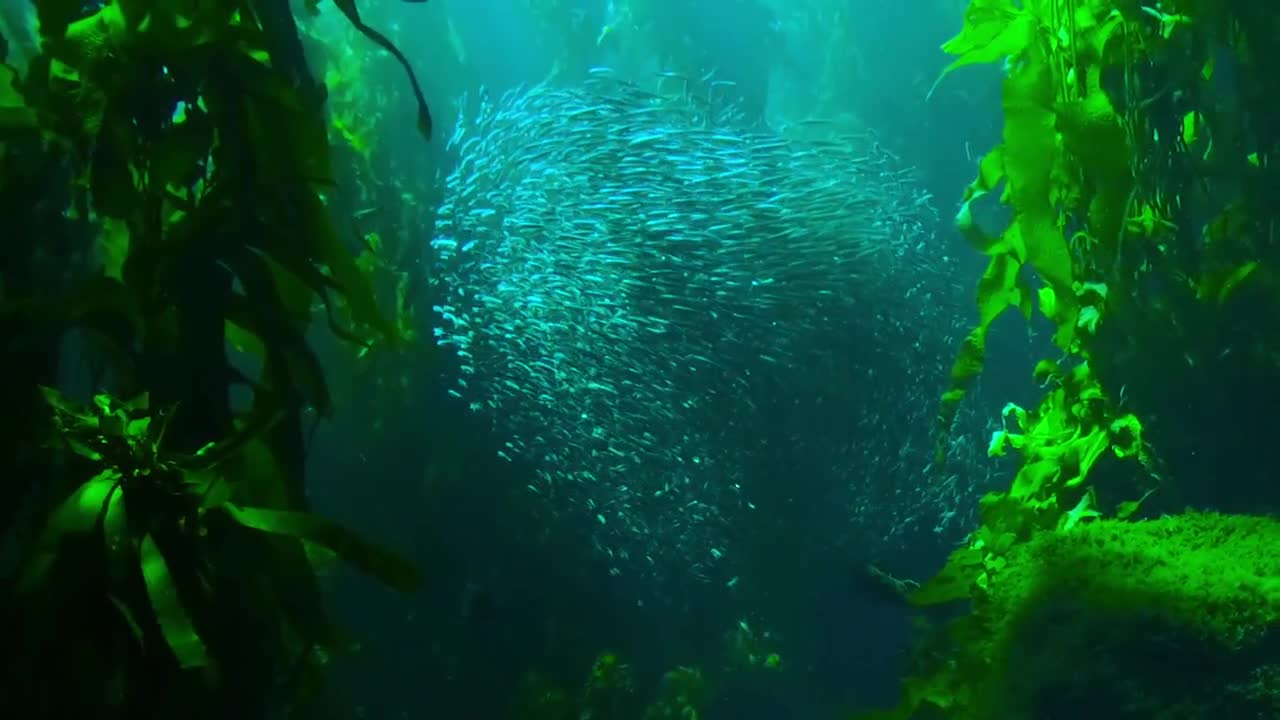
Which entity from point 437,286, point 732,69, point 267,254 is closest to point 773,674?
point 437,286

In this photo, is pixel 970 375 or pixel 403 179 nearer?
pixel 970 375

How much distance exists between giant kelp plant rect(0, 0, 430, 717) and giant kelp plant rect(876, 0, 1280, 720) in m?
1.67

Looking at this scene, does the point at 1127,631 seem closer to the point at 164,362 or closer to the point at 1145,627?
the point at 1145,627

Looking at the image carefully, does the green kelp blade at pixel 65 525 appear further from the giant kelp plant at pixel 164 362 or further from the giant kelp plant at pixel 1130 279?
the giant kelp plant at pixel 1130 279

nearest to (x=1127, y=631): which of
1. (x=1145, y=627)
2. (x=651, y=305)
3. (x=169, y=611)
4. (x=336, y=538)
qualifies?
(x=1145, y=627)

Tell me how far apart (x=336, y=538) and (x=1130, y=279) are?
2508 mm

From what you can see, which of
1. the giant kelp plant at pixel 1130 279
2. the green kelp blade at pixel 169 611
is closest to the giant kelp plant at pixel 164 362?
the green kelp blade at pixel 169 611

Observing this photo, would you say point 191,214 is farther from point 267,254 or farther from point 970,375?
point 970,375

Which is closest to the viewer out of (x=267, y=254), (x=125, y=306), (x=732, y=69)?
(x=125, y=306)

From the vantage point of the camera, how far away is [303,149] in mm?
1792

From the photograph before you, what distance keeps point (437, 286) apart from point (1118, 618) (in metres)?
4.36

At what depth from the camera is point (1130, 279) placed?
274 cm

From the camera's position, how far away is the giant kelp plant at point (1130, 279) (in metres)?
2.58

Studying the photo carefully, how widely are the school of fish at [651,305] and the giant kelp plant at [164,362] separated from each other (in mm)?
3475
